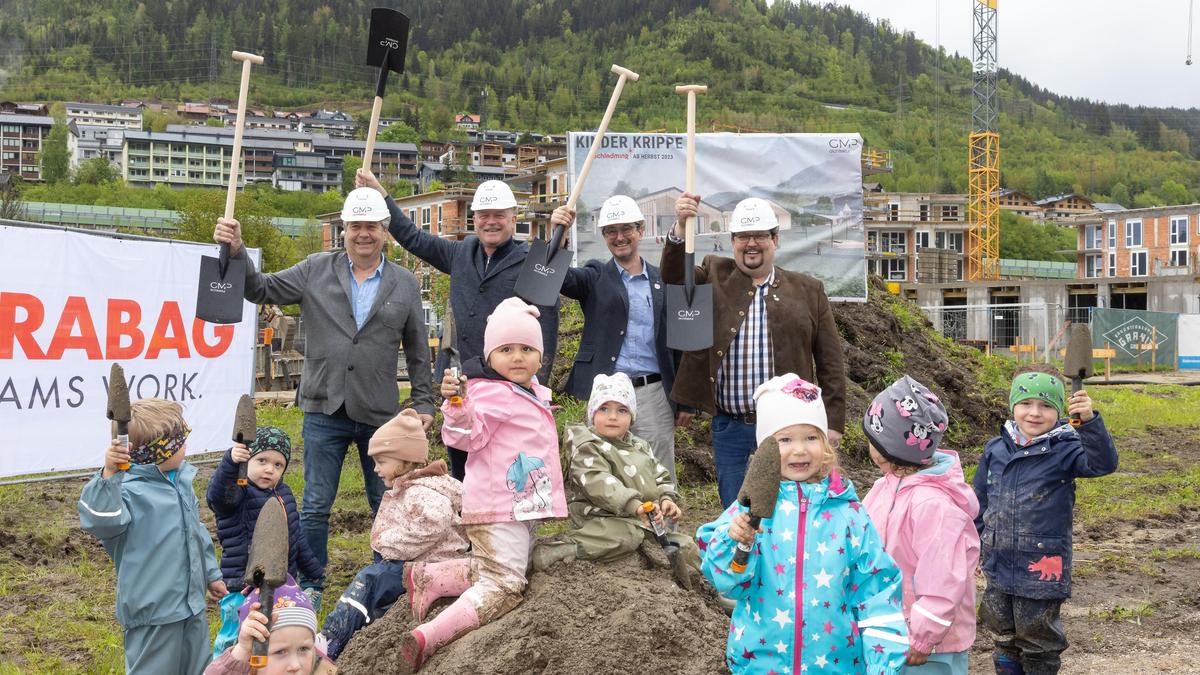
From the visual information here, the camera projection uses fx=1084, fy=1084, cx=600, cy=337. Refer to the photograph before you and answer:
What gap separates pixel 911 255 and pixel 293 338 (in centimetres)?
8842

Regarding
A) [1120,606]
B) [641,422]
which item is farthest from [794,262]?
[641,422]

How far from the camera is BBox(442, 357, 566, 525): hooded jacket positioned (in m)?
4.15

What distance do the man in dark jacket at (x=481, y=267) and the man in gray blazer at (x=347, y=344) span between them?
19 centimetres

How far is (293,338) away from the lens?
73.4 feet

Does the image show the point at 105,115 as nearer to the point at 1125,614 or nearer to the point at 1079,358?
the point at 1125,614

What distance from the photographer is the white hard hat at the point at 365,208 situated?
514cm

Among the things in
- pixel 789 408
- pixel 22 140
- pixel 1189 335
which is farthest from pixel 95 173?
pixel 789 408

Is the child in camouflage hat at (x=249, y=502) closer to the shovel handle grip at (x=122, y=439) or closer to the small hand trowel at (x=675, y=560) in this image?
the shovel handle grip at (x=122, y=439)

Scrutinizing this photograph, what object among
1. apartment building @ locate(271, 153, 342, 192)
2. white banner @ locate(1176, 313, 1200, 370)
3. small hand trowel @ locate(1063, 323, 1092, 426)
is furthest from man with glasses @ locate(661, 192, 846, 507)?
apartment building @ locate(271, 153, 342, 192)

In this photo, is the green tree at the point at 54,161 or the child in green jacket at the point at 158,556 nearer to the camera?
the child in green jacket at the point at 158,556

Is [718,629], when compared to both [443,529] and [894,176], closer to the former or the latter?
[443,529]

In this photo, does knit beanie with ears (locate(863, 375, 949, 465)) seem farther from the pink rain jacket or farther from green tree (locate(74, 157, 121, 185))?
green tree (locate(74, 157, 121, 185))

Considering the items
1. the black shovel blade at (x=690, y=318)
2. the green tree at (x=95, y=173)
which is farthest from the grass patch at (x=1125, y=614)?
the green tree at (x=95, y=173)

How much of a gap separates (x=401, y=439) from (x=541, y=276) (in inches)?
43.0
